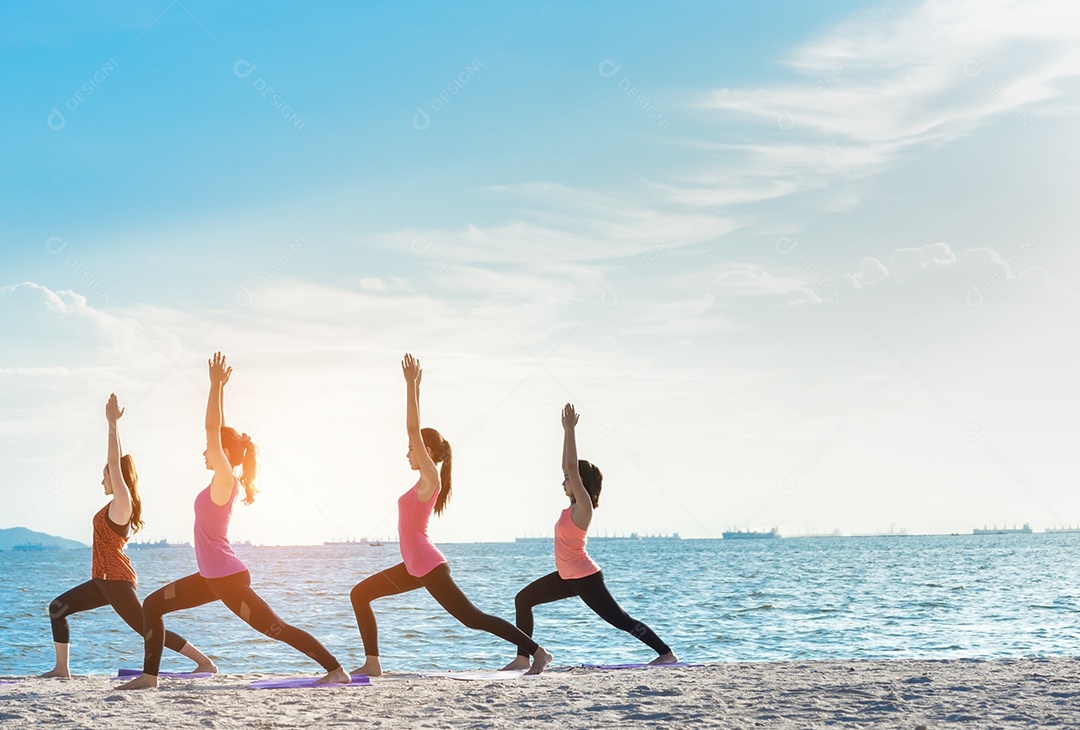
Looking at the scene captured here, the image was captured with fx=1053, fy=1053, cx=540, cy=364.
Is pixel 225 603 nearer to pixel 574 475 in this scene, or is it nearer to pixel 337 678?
pixel 337 678

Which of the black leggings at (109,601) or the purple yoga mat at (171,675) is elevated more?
the black leggings at (109,601)

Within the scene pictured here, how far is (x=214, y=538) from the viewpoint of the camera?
25.3ft

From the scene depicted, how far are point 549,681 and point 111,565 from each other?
367 centimetres

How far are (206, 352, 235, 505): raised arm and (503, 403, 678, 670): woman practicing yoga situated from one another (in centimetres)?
269

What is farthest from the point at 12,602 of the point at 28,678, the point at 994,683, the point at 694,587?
the point at 994,683

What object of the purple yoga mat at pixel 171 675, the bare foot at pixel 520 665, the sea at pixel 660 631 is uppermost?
the bare foot at pixel 520 665

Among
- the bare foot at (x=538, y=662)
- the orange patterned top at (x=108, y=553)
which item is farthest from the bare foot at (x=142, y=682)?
the bare foot at (x=538, y=662)

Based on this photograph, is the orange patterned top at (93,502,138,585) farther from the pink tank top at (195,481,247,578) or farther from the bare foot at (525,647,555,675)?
the bare foot at (525,647,555,675)

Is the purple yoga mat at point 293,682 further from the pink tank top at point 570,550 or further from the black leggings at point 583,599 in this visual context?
the pink tank top at point 570,550

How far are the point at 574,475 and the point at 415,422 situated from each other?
1556 mm

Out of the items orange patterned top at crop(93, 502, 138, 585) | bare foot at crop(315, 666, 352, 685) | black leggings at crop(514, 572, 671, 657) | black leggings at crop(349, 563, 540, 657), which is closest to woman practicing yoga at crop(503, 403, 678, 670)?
black leggings at crop(514, 572, 671, 657)

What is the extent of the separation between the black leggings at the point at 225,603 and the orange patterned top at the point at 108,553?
2.84 feet

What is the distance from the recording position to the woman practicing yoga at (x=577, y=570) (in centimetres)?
897

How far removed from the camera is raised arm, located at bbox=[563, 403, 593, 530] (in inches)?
338
